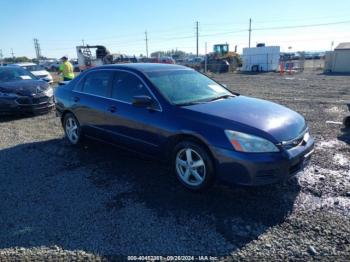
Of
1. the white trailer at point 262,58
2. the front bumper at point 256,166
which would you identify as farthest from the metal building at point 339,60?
the front bumper at point 256,166

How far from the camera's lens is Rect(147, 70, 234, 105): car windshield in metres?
4.14

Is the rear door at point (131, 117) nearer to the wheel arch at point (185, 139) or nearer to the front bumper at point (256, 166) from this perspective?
the wheel arch at point (185, 139)

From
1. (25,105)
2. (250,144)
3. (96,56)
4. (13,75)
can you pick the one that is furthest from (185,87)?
→ (96,56)

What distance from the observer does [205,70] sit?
1262 inches

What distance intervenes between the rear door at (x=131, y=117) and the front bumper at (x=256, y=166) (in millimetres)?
1049

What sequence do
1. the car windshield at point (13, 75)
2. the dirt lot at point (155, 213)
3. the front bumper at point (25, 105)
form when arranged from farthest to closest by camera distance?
the car windshield at point (13, 75)
the front bumper at point (25, 105)
the dirt lot at point (155, 213)

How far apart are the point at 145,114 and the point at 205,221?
68.8 inches

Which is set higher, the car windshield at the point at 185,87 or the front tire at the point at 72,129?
the car windshield at the point at 185,87

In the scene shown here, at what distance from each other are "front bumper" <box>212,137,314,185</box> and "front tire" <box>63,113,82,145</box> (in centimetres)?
324

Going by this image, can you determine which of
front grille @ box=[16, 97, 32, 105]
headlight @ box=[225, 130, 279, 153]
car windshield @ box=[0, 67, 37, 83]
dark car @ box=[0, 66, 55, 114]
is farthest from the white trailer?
headlight @ box=[225, 130, 279, 153]

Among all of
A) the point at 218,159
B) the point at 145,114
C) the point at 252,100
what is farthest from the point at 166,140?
the point at 252,100

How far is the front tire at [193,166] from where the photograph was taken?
3.54m

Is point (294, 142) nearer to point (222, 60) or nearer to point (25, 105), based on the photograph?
point (25, 105)

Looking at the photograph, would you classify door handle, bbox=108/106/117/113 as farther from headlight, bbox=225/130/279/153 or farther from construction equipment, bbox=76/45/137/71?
construction equipment, bbox=76/45/137/71
